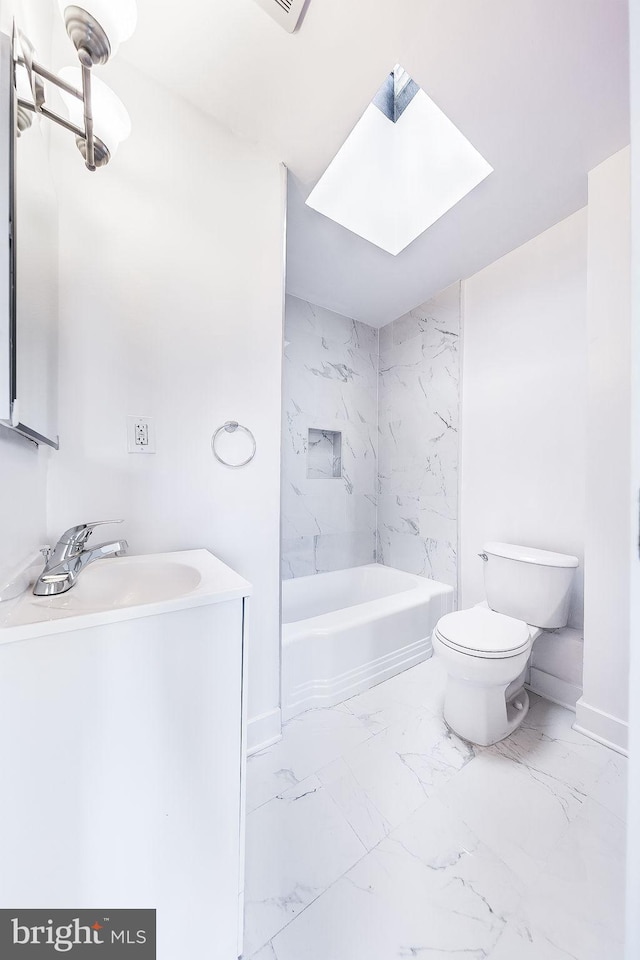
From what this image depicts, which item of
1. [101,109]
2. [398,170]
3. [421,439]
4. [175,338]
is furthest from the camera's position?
[421,439]

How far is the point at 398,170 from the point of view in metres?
1.81

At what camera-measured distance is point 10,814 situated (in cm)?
56

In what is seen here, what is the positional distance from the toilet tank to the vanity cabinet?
58.4 inches

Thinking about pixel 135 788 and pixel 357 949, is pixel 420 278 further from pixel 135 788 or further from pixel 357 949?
pixel 357 949

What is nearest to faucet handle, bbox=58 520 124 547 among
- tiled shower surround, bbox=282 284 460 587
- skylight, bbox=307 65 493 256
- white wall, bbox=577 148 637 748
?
tiled shower surround, bbox=282 284 460 587

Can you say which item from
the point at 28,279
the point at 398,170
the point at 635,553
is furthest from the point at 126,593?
the point at 398,170

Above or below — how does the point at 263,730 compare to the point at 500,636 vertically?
below

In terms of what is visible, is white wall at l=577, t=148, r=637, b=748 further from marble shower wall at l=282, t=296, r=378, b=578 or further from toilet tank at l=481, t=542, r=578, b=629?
marble shower wall at l=282, t=296, r=378, b=578

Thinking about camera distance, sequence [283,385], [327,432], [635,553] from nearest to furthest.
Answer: [635,553] → [283,385] → [327,432]

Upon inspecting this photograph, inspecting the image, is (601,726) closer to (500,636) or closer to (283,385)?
(500,636)

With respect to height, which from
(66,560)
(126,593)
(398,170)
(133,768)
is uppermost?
(398,170)

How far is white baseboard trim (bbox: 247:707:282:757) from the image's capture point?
1404 mm

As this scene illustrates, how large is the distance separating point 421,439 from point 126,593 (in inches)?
83.8

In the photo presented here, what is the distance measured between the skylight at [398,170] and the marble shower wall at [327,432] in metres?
0.83
